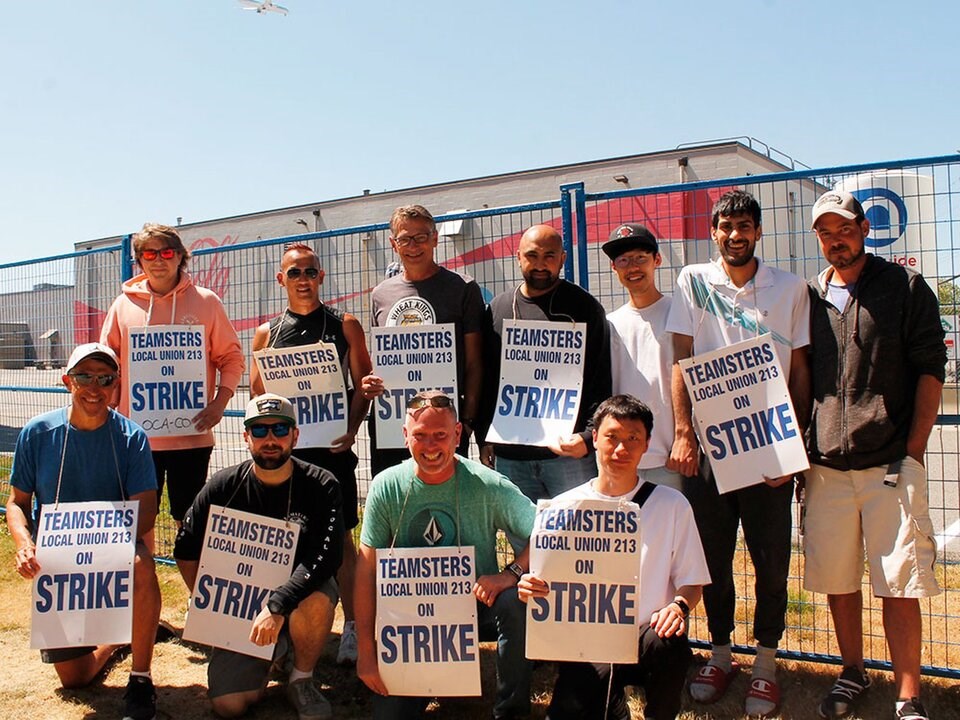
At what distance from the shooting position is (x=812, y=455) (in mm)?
3961

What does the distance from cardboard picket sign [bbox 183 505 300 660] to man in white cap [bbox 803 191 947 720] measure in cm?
262

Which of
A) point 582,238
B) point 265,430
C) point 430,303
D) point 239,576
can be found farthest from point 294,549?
point 582,238

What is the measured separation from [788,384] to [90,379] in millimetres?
3543

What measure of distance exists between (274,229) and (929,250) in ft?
67.0

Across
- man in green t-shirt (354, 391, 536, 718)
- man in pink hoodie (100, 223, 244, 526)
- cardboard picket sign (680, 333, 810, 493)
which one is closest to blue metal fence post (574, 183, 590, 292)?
cardboard picket sign (680, 333, 810, 493)

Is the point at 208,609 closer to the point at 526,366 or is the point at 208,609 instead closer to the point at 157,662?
the point at 157,662

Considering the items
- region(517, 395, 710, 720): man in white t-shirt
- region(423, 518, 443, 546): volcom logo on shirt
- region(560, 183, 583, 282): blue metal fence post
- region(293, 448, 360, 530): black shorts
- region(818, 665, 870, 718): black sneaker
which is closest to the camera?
region(517, 395, 710, 720): man in white t-shirt

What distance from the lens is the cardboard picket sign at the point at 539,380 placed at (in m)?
4.27

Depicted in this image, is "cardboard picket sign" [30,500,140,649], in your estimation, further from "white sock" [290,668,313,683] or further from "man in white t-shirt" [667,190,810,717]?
"man in white t-shirt" [667,190,810,717]

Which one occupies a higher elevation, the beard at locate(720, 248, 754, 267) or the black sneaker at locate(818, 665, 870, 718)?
the beard at locate(720, 248, 754, 267)

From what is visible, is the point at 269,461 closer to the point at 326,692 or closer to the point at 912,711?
the point at 326,692

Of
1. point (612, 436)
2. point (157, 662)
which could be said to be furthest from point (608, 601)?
point (157, 662)

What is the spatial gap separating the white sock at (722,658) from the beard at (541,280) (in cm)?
209

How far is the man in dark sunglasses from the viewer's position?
13.3ft
